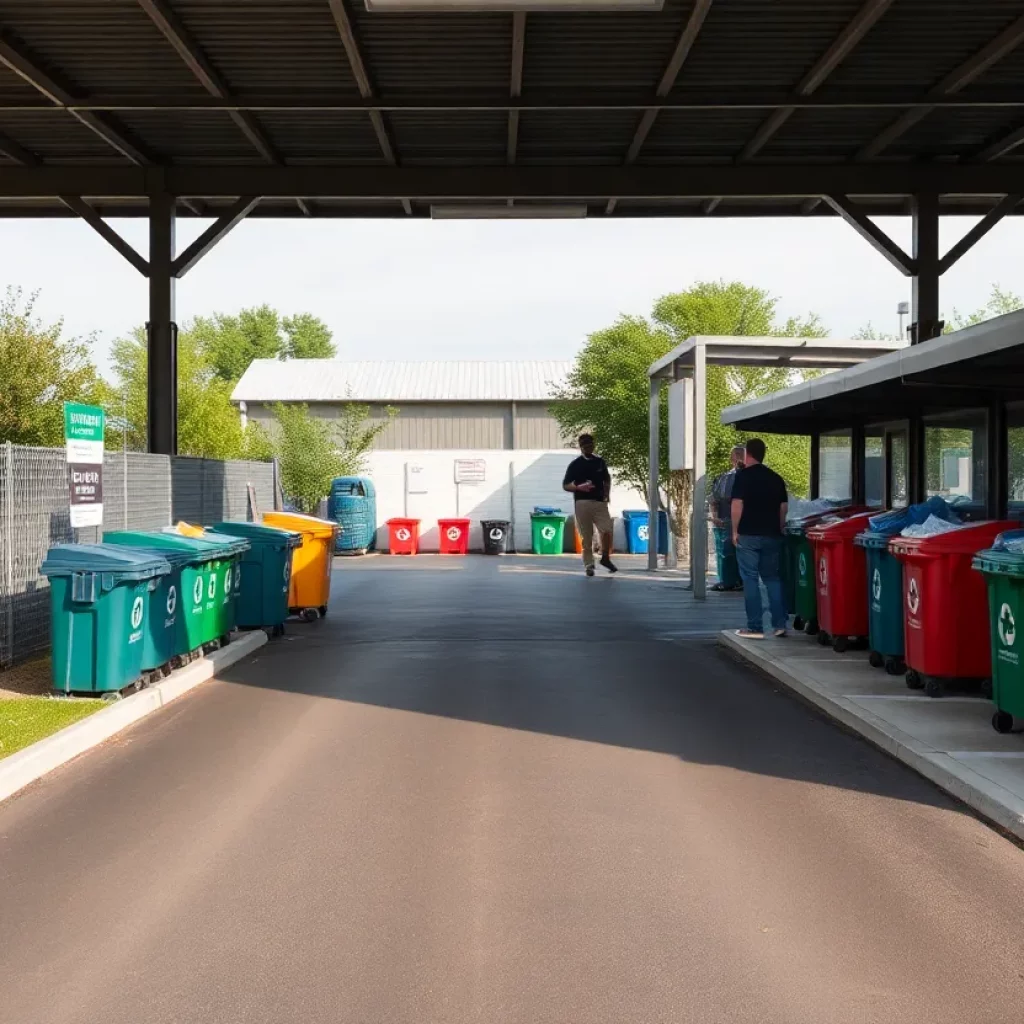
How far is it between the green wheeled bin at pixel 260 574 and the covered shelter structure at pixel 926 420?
18.6 ft

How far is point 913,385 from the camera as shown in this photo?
11.3m

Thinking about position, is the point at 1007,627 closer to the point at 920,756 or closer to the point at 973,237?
the point at 920,756

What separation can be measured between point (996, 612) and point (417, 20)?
704 cm

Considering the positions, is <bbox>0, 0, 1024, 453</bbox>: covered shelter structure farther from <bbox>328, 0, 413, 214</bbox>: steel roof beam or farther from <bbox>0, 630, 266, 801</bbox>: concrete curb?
<bbox>0, 630, 266, 801</bbox>: concrete curb

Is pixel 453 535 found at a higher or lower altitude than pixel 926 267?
lower

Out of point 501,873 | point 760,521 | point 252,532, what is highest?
point 760,521

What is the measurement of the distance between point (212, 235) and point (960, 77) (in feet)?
28.5

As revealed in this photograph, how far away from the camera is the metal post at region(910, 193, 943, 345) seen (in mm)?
16188

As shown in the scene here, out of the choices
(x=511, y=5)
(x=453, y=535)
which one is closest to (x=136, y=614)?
(x=511, y=5)

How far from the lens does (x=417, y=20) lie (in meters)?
11.7

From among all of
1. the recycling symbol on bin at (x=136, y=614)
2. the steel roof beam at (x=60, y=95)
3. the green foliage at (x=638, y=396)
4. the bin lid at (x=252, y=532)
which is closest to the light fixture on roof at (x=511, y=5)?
the steel roof beam at (x=60, y=95)

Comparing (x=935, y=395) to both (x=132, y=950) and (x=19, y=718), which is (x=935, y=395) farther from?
(x=132, y=950)

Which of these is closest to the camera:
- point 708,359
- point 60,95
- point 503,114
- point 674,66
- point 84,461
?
point 84,461

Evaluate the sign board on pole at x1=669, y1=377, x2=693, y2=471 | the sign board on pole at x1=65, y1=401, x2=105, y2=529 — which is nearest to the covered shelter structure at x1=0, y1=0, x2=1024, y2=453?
the sign board on pole at x1=669, y1=377, x2=693, y2=471
